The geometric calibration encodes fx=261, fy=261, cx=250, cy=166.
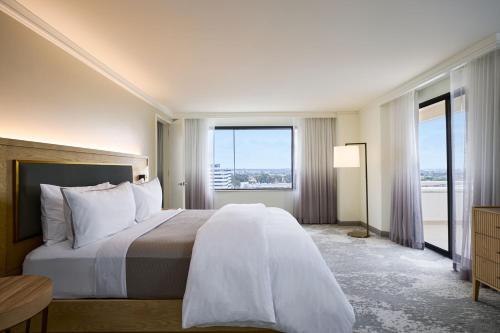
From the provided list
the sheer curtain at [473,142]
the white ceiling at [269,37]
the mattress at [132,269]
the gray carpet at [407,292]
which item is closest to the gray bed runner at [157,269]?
the mattress at [132,269]

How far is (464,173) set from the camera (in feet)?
9.16

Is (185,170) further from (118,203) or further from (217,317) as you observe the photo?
(217,317)

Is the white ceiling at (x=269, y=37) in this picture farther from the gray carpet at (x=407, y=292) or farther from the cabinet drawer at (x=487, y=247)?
the gray carpet at (x=407, y=292)

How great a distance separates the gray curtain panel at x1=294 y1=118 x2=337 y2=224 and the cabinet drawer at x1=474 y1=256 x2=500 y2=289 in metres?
3.24

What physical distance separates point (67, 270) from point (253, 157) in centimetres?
459

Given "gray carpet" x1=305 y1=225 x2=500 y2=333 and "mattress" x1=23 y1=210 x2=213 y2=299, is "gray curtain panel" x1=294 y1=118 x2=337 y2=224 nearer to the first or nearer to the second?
"gray carpet" x1=305 y1=225 x2=500 y2=333

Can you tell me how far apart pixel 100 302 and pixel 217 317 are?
0.78 m

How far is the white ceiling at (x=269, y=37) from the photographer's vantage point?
1.95 meters

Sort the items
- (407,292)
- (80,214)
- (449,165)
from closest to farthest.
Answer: (80,214) → (407,292) → (449,165)

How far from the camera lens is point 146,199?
2.80 metres

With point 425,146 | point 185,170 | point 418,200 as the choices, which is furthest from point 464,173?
point 185,170

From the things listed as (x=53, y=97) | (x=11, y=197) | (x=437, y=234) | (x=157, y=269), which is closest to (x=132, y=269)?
(x=157, y=269)

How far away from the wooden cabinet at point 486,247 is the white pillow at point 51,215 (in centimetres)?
343

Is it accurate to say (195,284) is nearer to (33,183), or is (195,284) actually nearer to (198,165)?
(33,183)
